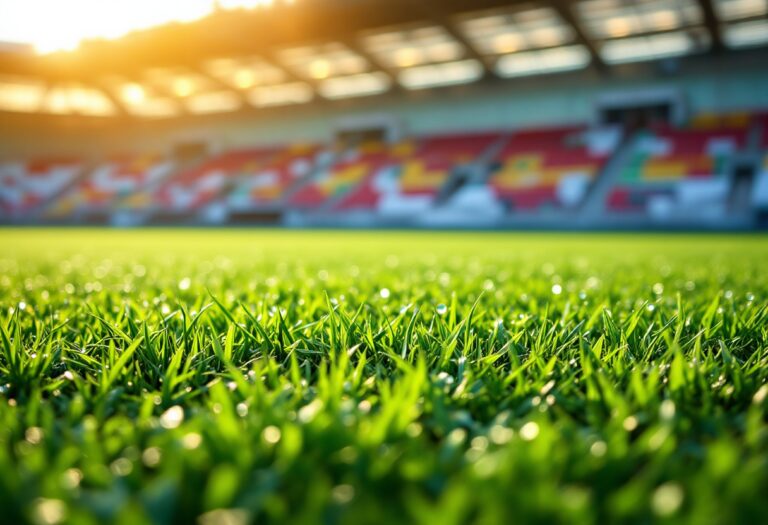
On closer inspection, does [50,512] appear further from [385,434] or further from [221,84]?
[221,84]

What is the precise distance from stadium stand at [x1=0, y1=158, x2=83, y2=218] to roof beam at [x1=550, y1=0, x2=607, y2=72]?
27.3 meters

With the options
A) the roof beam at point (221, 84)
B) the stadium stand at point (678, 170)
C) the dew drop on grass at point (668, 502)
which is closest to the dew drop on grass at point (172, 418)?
the dew drop on grass at point (668, 502)

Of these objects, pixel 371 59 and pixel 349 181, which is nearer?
pixel 371 59

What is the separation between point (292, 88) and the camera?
2680 cm

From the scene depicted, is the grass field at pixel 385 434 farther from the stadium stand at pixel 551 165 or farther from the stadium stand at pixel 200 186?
the stadium stand at pixel 200 186

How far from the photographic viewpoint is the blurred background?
57.4ft

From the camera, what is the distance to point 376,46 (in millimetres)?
20328

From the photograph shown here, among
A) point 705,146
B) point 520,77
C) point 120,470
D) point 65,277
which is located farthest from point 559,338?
point 520,77

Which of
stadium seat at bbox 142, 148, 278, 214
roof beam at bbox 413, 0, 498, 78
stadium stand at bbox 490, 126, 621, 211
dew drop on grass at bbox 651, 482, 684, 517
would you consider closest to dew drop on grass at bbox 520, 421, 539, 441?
dew drop on grass at bbox 651, 482, 684, 517

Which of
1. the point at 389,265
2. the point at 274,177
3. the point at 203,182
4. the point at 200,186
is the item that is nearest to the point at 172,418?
the point at 389,265

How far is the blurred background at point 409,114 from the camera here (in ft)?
57.4

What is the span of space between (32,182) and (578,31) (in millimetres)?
29630

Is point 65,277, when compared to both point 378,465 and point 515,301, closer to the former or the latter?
point 515,301

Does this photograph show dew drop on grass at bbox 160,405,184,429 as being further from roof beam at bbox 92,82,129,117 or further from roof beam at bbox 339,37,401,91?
roof beam at bbox 92,82,129,117
